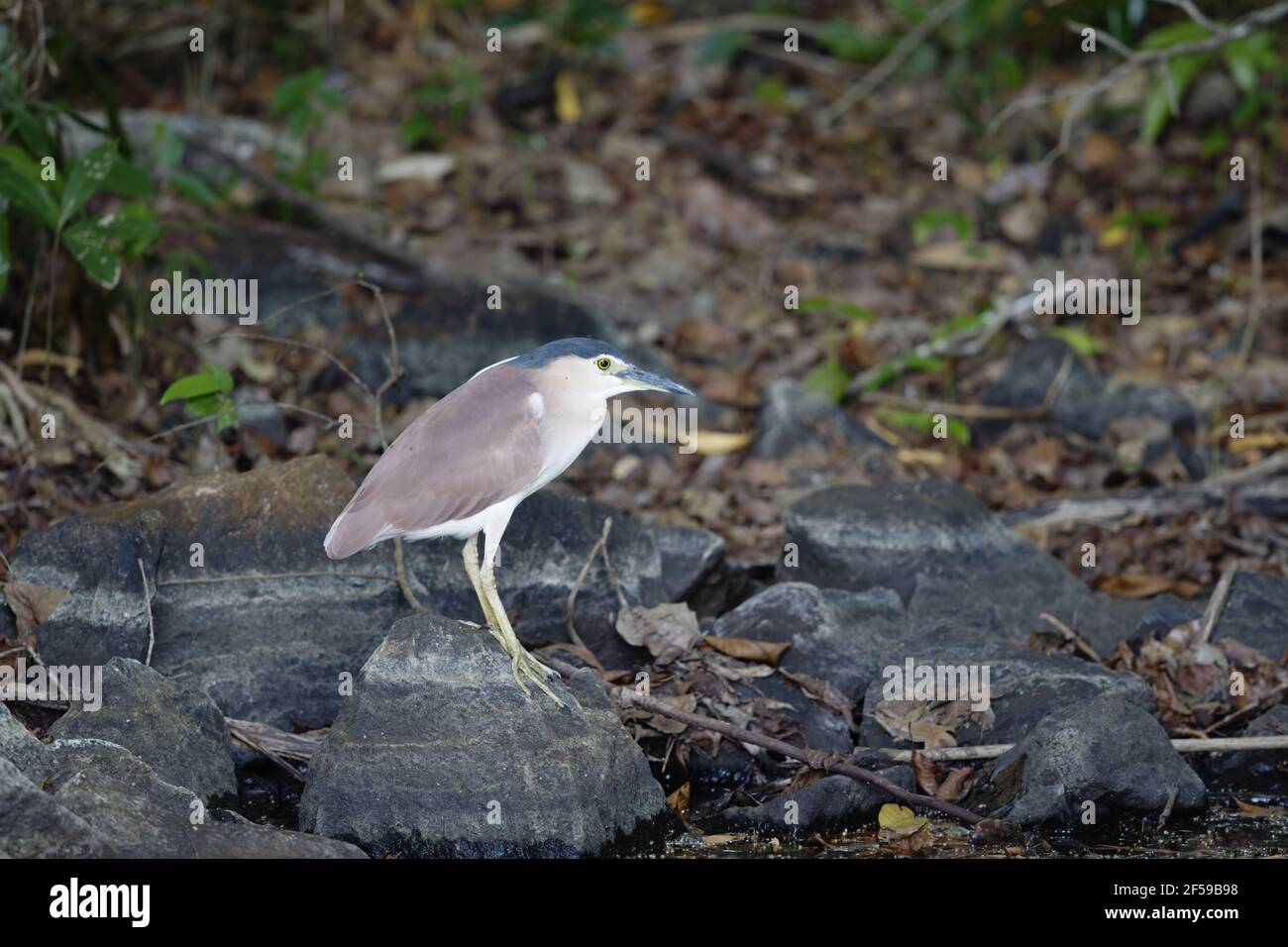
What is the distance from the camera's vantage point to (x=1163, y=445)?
906cm

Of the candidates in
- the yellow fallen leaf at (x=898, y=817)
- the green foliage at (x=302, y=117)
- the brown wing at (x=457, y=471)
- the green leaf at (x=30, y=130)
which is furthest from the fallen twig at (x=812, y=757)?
the green foliage at (x=302, y=117)

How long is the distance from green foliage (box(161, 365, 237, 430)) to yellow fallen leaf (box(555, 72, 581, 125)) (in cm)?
638

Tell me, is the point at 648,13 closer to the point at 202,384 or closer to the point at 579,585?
the point at 202,384

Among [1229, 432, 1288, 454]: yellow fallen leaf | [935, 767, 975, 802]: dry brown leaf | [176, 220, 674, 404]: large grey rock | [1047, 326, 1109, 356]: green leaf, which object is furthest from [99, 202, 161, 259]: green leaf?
[1229, 432, 1288, 454]: yellow fallen leaf

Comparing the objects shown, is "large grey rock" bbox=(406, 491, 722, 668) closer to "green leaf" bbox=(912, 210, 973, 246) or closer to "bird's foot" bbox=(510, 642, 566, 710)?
"bird's foot" bbox=(510, 642, 566, 710)

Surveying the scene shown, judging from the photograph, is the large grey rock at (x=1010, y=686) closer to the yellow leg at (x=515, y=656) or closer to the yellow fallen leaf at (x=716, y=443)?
the yellow leg at (x=515, y=656)

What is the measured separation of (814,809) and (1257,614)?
2549 millimetres

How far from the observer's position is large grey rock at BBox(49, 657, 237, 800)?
545 centimetres

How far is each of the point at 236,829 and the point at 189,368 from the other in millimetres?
4815

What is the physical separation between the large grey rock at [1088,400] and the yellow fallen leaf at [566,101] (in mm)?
4614

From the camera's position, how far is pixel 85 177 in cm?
706

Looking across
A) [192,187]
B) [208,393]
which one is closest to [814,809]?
[208,393]

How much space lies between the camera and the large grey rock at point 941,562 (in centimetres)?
717
